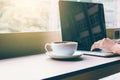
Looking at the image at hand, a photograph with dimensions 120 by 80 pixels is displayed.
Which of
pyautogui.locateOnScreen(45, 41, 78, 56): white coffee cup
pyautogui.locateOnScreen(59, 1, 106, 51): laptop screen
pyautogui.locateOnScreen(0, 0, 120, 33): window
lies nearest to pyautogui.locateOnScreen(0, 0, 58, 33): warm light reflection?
pyautogui.locateOnScreen(0, 0, 120, 33): window

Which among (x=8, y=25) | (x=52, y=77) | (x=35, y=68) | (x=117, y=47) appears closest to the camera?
(x=52, y=77)

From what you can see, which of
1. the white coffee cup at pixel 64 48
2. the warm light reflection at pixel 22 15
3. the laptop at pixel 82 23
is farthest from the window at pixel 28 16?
the white coffee cup at pixel 64 48

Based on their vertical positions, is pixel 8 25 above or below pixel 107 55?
above

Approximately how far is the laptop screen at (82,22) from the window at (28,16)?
0.20 metres

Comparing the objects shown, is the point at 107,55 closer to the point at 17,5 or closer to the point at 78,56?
the point at 78,56

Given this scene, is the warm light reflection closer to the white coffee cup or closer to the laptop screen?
the laptop screen

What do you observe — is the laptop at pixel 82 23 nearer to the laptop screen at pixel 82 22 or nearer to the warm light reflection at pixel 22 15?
the laptop screen at pixel 82 22

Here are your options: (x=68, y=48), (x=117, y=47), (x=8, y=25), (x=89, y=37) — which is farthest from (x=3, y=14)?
(x=117, y=47)

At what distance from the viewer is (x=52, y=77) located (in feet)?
2.22

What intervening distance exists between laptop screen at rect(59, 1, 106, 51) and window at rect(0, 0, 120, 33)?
0.64 ft

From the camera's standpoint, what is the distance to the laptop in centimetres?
123

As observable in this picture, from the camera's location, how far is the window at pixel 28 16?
120 centimetres

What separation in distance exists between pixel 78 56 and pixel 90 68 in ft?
0.64

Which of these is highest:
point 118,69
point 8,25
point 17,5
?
point 17,5
